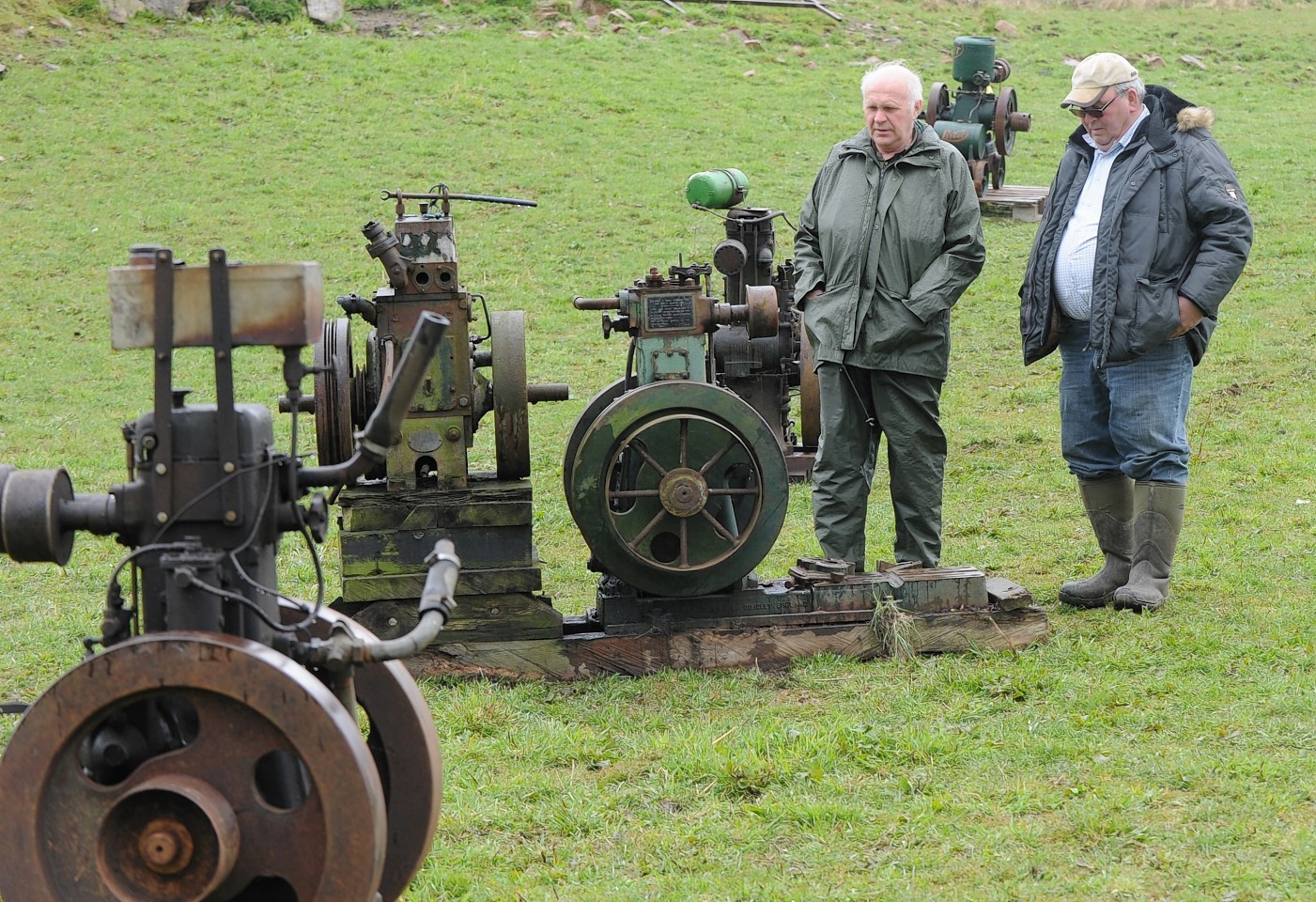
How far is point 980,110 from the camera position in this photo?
13609mm

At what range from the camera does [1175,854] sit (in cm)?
363

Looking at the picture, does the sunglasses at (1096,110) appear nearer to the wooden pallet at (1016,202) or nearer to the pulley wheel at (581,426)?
the pulley wheel at (581,426)

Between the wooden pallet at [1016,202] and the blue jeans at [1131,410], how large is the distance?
26.2 ft

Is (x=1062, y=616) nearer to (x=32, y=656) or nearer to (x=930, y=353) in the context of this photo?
(x=930, y=353)

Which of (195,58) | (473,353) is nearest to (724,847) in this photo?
(473,353)

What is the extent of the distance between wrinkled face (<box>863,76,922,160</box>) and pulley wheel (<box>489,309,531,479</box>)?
1.45m

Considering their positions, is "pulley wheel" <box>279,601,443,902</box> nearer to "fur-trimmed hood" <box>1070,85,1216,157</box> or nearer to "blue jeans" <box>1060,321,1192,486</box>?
"blue jeans" <box>1060,321,1192,486</box>

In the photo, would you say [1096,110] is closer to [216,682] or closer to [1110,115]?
[1110,115]

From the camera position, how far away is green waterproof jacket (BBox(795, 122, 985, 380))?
17.7 ft

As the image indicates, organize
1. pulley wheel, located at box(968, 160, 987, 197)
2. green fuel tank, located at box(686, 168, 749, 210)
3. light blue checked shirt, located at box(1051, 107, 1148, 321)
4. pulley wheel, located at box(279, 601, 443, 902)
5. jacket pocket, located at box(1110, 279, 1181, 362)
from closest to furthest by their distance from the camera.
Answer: pulley wheel, located at box(279, 601, 443, 902) < jacket pocket, located at box(1110, 279, 1181, 362) < light blue checked shirt, located at box(1051, 107, 1148, 321) < green fuel tank, located at box(686, 168, 749, 210) < pulley wheel, located at box(968, 160, 987, 197)

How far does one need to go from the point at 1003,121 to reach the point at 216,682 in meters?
12.0

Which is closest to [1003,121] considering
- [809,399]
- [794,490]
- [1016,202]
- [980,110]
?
[980,110]

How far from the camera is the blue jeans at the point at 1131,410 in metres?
5.41

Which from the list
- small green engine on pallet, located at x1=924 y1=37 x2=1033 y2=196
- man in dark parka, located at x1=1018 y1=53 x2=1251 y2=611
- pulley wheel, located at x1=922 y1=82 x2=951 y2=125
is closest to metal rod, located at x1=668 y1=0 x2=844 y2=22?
small green engine on pallet, located at x1=924 y1=37 x2=1033 y2=196
